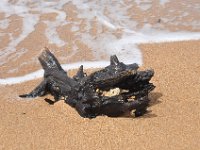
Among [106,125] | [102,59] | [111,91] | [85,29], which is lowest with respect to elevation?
[85,29]

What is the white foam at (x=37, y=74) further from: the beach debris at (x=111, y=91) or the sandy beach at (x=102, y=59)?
the beach debris at (x=111, y=91)

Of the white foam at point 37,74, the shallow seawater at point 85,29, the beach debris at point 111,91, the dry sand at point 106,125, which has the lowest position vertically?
the shallow seawater at point 85,29

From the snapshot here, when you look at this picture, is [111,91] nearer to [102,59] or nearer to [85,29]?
[102,59]

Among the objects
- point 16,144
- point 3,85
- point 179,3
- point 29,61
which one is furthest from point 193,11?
point 16,144

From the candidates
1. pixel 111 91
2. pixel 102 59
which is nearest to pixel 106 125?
pixel 111 91

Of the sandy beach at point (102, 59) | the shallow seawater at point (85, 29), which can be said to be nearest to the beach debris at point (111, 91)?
the sandy beach at point (102, 59)

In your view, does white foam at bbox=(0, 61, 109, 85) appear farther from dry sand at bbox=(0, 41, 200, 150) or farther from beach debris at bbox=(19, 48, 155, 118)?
beach debris at bbox=(19, 48, 155, 118)
